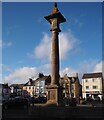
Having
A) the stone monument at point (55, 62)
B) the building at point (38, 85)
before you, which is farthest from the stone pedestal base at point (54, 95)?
the building at point (38, 85)

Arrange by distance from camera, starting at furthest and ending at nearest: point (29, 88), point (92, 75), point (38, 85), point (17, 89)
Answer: point (17, 89), point (29, 88), point (38, 85), point (92, 75)

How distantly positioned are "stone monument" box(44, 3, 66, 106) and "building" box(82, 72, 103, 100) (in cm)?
6077

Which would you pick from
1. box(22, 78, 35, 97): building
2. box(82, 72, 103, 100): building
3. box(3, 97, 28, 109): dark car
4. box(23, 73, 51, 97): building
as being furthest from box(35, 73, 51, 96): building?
box(3, 97, 28, 109): dark car

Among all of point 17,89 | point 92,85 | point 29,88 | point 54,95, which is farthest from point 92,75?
point 54,95

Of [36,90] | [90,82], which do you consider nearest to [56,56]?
[90,82]

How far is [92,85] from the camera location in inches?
3250

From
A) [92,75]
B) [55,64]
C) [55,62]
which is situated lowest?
[55,64]

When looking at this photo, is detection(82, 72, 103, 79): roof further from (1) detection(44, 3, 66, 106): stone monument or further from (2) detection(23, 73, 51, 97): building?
(1) detection(44, 3, 66, 106): stone monument

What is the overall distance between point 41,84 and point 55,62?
234ft

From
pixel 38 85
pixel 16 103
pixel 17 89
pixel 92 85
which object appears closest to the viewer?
pixel 16 103

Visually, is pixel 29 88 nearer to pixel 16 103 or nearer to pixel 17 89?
pixel 17 89

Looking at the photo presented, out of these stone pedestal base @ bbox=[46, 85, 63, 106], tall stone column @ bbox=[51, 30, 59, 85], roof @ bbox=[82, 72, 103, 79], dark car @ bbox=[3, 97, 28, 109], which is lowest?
dark car @ bbox=[3, 97, 28, 109]

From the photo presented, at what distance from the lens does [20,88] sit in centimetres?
10694

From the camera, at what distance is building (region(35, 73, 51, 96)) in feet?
299
